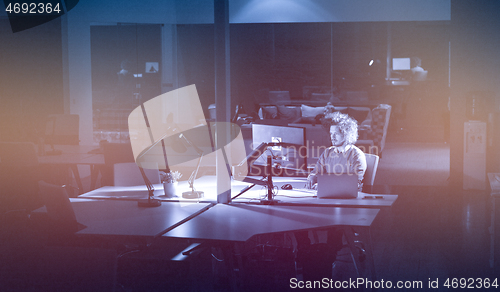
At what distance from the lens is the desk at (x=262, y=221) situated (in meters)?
2.53

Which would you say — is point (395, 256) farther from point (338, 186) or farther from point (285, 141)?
point (285, 141)

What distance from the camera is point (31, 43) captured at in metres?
9.63

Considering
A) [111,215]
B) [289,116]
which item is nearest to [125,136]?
[289,116]

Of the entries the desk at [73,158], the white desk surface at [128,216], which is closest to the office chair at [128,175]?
the white desk surface at [128,216]

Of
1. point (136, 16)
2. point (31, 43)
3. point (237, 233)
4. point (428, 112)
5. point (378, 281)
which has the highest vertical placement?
point (136, 16)

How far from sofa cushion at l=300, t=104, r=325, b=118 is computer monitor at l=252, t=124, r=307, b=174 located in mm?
8196

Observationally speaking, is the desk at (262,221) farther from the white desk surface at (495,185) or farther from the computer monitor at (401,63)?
the computer monitor at (401,63)

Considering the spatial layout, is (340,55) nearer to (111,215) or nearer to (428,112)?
(428,112)

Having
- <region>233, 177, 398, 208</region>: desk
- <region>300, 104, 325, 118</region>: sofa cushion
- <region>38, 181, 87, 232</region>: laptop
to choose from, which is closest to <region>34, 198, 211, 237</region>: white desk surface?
<region>38, 181, 87, 232</region>: laptop

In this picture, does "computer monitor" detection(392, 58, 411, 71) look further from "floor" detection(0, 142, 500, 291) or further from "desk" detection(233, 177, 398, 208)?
"desk" detection(233, 177, 398, 208)

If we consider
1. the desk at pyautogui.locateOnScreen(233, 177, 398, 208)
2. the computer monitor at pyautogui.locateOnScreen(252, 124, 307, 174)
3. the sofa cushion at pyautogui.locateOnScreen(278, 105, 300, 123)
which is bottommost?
the desk at pyautogui.locateOnScreen(233, 177, 398, 208)

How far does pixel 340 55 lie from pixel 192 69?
4.19 m

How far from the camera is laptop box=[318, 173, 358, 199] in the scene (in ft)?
10.7

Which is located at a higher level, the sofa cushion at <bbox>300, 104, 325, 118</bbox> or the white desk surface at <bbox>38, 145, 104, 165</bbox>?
the sofa cushion at <bbox>300, 104, 325, 118</bbox>
